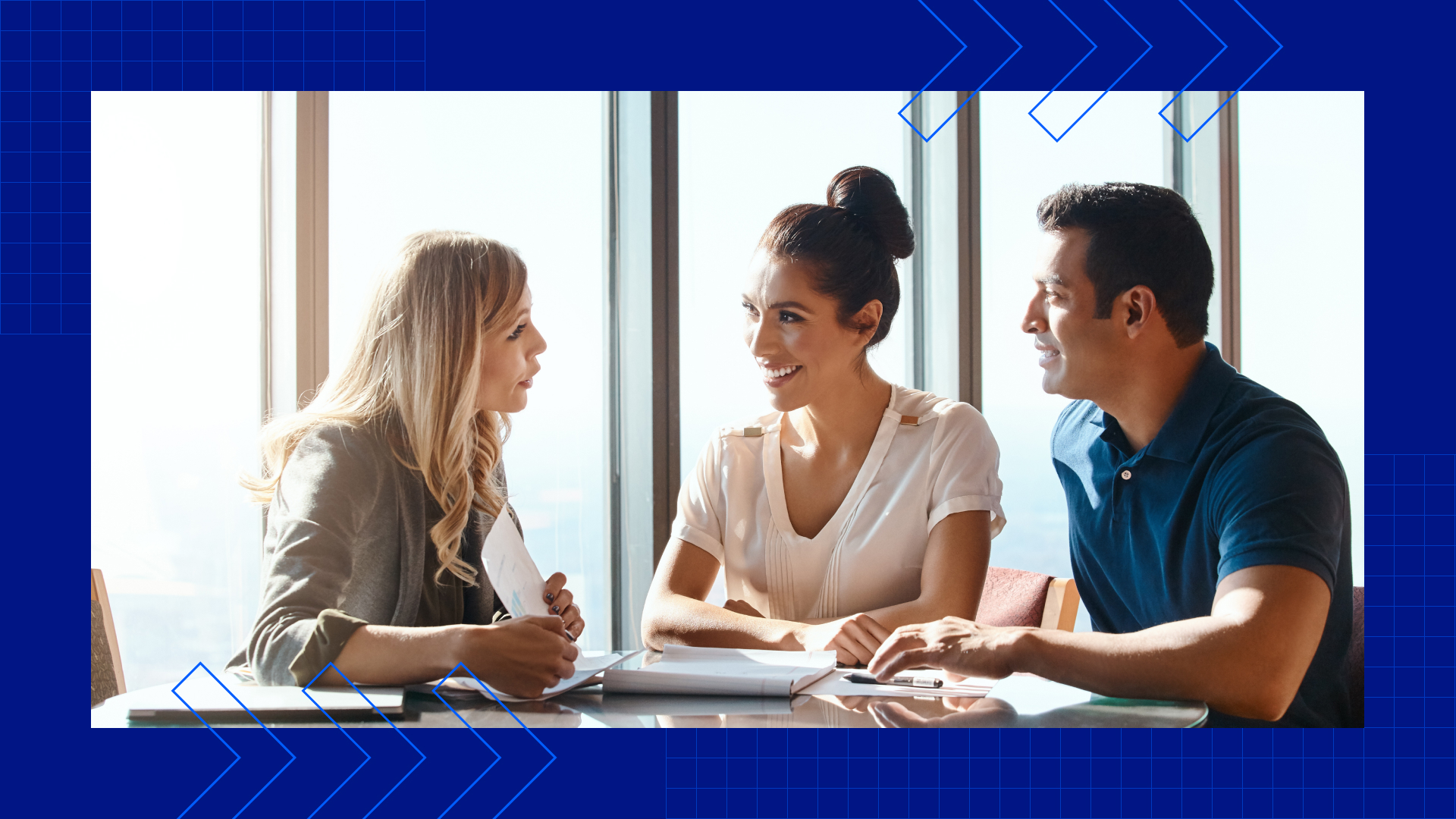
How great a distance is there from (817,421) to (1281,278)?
2662 mm

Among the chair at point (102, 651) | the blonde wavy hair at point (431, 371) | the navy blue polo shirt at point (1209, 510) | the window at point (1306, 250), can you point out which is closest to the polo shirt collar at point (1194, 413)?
the navy blue polo shirt at point (1209, 510)

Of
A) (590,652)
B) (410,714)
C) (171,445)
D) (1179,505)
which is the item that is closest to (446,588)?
(590,652)

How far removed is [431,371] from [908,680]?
3.21 ft

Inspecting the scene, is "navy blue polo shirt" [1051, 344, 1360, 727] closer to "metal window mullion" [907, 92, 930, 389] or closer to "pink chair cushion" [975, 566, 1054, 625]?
"pink chair cushion" [975, 566, 1054, 625]

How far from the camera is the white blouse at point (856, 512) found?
219 cm

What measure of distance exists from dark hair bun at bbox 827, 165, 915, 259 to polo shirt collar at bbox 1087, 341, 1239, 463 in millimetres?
763

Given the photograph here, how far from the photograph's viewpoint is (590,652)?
1896 mm

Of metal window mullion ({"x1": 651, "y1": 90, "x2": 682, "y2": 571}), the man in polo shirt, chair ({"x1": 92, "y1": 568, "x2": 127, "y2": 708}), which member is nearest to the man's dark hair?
the man in polo shirt

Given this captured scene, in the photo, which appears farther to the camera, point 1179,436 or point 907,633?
point 1179,436

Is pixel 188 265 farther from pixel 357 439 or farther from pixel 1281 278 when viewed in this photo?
pixel 1281 278

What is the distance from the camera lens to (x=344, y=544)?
1558 mm

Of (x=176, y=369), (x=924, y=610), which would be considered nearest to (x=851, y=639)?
(x=924, y=610)

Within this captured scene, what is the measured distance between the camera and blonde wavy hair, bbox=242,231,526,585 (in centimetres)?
177

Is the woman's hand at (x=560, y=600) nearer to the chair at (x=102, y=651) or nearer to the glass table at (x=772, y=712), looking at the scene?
the glass table at (x=772, y=712)
